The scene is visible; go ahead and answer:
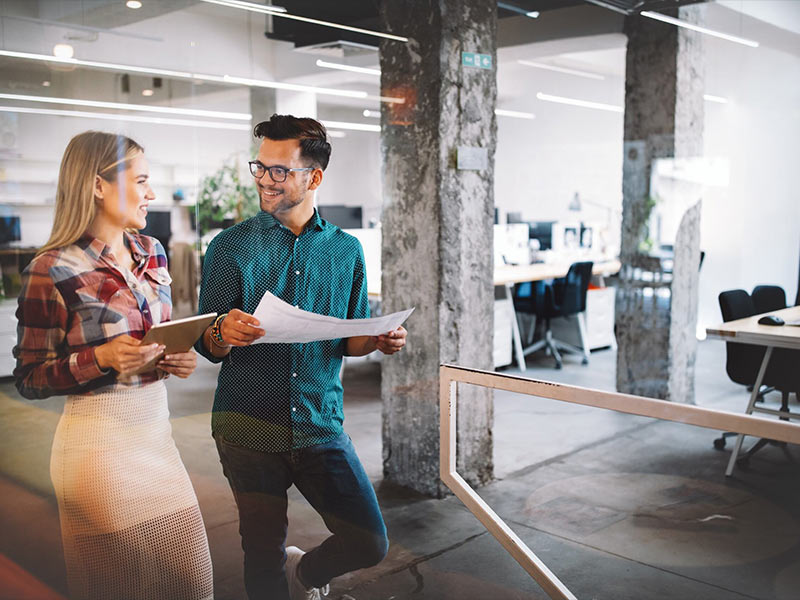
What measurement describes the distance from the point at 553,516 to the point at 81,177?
6.28ft

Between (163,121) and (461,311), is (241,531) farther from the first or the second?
(461,311)

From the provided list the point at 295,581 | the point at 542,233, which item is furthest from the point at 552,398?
the point at 542,233

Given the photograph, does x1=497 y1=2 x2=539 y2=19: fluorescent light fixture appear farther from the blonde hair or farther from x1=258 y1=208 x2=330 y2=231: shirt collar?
the blonde hair

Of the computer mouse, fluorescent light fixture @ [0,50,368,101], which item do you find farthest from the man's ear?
the computer mouse

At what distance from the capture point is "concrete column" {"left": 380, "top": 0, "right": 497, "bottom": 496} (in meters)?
3.39

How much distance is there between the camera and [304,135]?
77.8 inches

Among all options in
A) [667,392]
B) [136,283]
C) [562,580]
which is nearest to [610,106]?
[667,392]

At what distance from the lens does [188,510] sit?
1978mm

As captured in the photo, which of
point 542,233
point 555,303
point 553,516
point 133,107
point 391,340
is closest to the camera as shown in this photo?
point 391,340

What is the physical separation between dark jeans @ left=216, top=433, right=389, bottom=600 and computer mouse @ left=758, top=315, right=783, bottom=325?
257 centimetres

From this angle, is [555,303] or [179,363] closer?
[179,363]

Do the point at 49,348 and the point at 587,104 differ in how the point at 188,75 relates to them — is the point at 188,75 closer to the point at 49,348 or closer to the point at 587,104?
the point at 49,348

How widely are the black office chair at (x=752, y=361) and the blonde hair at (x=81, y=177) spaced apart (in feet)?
9.93

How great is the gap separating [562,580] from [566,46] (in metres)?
3.29
